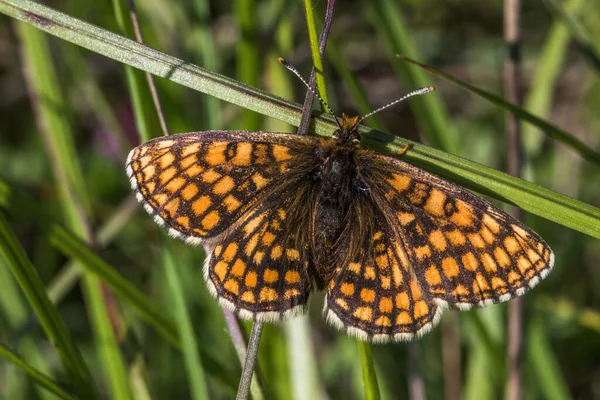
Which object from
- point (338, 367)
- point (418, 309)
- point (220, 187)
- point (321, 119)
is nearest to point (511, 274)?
point (418, 309)

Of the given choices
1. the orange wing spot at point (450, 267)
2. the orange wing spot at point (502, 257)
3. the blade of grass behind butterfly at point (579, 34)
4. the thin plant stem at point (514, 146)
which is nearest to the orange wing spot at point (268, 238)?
the orange wing spot at point (450, 267)

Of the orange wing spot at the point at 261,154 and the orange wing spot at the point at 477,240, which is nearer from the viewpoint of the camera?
the orange wing spot at the point at 477,240

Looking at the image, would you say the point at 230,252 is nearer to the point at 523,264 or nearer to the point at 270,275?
the point at 270,275

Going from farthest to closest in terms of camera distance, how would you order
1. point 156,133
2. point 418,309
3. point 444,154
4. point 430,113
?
1. point 430,113
2. point 156,133
3. point 418,309
4. point 444,154

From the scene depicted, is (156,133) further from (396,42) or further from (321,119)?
(396,42)

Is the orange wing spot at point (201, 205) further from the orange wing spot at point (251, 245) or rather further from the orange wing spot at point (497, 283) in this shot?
the orange wing spot at point (497, 283)

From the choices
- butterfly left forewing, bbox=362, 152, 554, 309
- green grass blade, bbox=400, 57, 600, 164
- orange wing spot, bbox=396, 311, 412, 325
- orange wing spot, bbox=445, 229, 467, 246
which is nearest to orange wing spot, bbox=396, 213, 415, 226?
butterfly left forewing, bbox=362, 152, 554, 309

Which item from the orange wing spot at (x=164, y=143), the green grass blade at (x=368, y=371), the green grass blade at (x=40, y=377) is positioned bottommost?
the green grass blade at (x=40, y=377)
